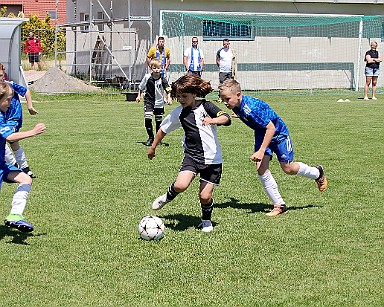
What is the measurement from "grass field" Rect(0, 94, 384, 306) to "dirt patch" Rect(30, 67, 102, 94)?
13853mm

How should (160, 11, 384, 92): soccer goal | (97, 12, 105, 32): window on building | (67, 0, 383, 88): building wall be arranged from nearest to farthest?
(67, 0, 383, 88): building wall, (160, 11, 384, 92): soccer goal, (97, 12, 105, 32): window on building

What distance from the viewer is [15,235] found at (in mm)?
7320

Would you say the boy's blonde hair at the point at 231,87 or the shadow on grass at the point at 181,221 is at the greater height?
the boy's blonde hair at the point at 231,87

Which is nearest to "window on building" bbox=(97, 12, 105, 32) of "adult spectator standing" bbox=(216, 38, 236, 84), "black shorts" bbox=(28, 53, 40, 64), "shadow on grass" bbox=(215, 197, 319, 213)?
"black shorts" bbox=(28, 53, 40, 64)

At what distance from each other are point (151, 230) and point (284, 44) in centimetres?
2414

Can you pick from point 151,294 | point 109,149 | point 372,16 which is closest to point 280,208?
point 151,294

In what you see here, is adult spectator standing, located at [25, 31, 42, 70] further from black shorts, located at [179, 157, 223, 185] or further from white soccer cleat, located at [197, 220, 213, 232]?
white soccer cleat, located at [197, 220, 213, 232]

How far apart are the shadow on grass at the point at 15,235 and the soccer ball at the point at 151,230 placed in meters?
1.02

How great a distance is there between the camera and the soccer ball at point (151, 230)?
707 cm

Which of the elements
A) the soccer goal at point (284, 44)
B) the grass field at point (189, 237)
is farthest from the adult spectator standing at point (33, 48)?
the grass field at point (189, 237)

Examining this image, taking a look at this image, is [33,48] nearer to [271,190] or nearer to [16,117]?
[16,117]

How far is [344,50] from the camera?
31203 millimetres

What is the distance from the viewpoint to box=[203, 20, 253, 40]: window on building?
29.0 m

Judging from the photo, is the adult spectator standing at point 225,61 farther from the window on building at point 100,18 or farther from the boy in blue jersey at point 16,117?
the boy in blue jersey at point 16,117
